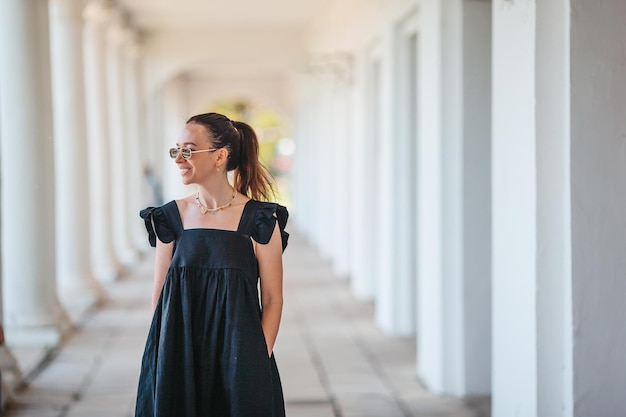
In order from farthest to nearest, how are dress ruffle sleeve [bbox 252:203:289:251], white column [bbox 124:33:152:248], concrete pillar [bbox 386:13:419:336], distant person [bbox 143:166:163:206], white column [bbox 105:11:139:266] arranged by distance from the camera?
distant person [bbox 143:166:163:206] → white column [bbox 124:33:152:248] → white column [bbox 105:11:139:266] → concrete pillar [bbox 386:13:419:336] → dress ruffle sleeve [bbox 252:203:289:251]

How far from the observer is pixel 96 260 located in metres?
14.6

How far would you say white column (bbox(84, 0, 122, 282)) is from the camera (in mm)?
13883

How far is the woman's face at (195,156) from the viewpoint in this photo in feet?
11.2

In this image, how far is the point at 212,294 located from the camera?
334cm

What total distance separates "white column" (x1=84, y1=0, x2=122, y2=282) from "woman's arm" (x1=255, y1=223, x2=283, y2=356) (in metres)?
10.7

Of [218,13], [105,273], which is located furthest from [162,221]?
[218,13]

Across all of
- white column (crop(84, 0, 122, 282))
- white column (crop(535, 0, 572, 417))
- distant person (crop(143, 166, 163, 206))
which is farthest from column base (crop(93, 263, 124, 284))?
white column (crop(535, 0, 572, 417))

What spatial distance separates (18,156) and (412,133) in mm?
3580

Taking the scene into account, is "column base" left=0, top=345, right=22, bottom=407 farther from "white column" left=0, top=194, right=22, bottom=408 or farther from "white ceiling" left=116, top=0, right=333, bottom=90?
"white ceiling" left=116, top=0, right=333, bottom=90

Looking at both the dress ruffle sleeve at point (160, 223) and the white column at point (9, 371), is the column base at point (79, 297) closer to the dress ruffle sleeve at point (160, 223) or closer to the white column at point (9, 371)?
the white column at point (9, 371)

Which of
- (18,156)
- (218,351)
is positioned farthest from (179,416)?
(18,156)

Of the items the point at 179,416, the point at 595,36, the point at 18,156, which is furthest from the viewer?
the point at 18,156

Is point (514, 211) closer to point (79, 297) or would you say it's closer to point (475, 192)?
point (475, 192)

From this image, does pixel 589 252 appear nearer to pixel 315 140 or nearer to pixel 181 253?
pixel 181 253
